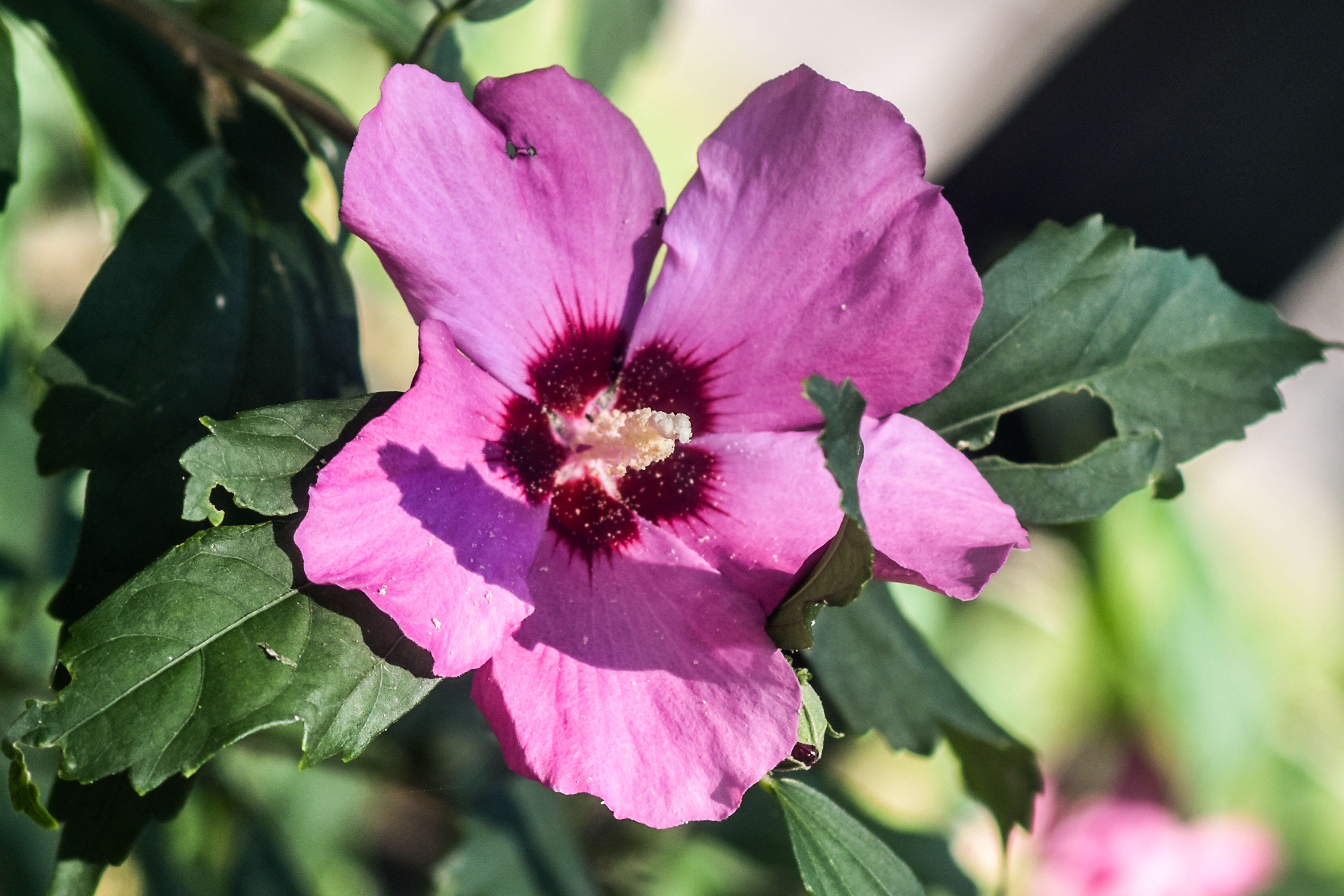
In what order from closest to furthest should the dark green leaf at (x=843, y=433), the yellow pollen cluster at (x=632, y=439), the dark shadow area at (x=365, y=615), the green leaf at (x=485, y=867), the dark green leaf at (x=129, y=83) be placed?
the dark green leaf at (x=843, y=433) → the dark shadow area at (x=365, y=615) → the yellow pollen cluster at (x=632, y=439) → the dark green leaf at (x=129, y=83) → the green leaf at (x=485, y=867)

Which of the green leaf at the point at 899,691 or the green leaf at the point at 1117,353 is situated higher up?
the green leaf at the point at 1117,353

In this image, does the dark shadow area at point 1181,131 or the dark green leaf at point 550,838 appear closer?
the dark green leaf at point 550,838

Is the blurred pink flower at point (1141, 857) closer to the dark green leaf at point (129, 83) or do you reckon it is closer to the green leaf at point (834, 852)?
the green leaf at point (834, 852)

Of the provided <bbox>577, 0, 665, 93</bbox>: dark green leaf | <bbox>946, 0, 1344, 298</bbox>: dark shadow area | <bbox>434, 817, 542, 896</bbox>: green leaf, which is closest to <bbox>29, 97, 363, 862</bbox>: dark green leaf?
<bbox>434, 817, 542, 896</bbox>: green leaf

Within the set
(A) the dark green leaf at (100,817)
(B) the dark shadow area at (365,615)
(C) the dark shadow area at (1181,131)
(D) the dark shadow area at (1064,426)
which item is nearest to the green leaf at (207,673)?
(B) the dark shadow area at (365,615)

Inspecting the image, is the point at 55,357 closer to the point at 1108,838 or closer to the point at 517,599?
the point at 517,599

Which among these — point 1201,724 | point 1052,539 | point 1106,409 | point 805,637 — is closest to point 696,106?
point 1106,409

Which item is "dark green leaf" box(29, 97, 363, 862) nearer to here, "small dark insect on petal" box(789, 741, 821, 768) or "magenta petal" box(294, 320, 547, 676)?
"magenta petal" box(294, 320, 547, 676)
